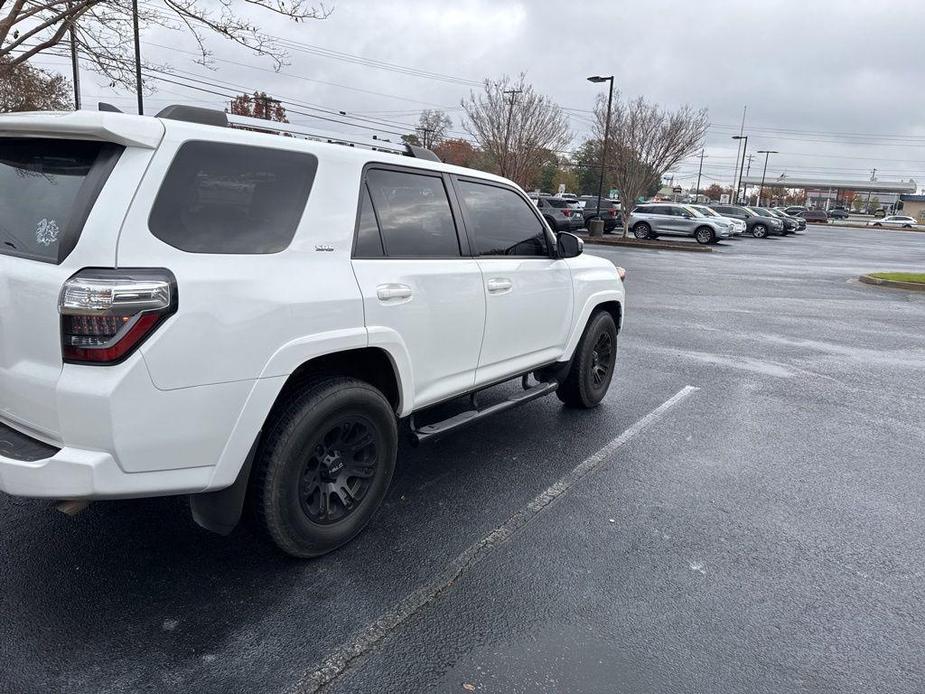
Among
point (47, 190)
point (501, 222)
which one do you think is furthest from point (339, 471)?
point (501, 222)

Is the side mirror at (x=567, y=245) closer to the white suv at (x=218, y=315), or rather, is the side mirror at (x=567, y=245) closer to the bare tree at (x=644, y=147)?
the white suv at (x=218, y=315)

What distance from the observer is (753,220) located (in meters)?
38.5

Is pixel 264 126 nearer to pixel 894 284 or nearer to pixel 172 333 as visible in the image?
pixel 172 333

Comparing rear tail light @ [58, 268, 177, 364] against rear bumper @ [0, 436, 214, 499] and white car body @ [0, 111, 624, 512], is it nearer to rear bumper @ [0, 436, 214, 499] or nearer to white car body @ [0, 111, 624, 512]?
white car body @ [0, 111, 624, 512]

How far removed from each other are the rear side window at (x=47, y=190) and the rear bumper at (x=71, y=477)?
28.4 inches

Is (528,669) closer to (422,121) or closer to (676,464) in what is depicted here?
(676,464)

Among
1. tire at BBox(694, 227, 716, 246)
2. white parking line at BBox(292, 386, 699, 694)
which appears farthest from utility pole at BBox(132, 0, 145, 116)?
tire at BBox(694, 227, 716, 246)

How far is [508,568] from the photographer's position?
3195mm

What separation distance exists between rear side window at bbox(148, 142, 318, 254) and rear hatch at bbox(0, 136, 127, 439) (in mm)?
209

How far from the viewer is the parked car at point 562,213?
94.4ft

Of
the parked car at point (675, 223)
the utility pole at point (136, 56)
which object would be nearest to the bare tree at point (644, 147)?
the parked car at point (675, 223)

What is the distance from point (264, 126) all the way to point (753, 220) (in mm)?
39888

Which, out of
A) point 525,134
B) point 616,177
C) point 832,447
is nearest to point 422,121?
point 525,134

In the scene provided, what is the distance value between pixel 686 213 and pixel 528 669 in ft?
99.1
